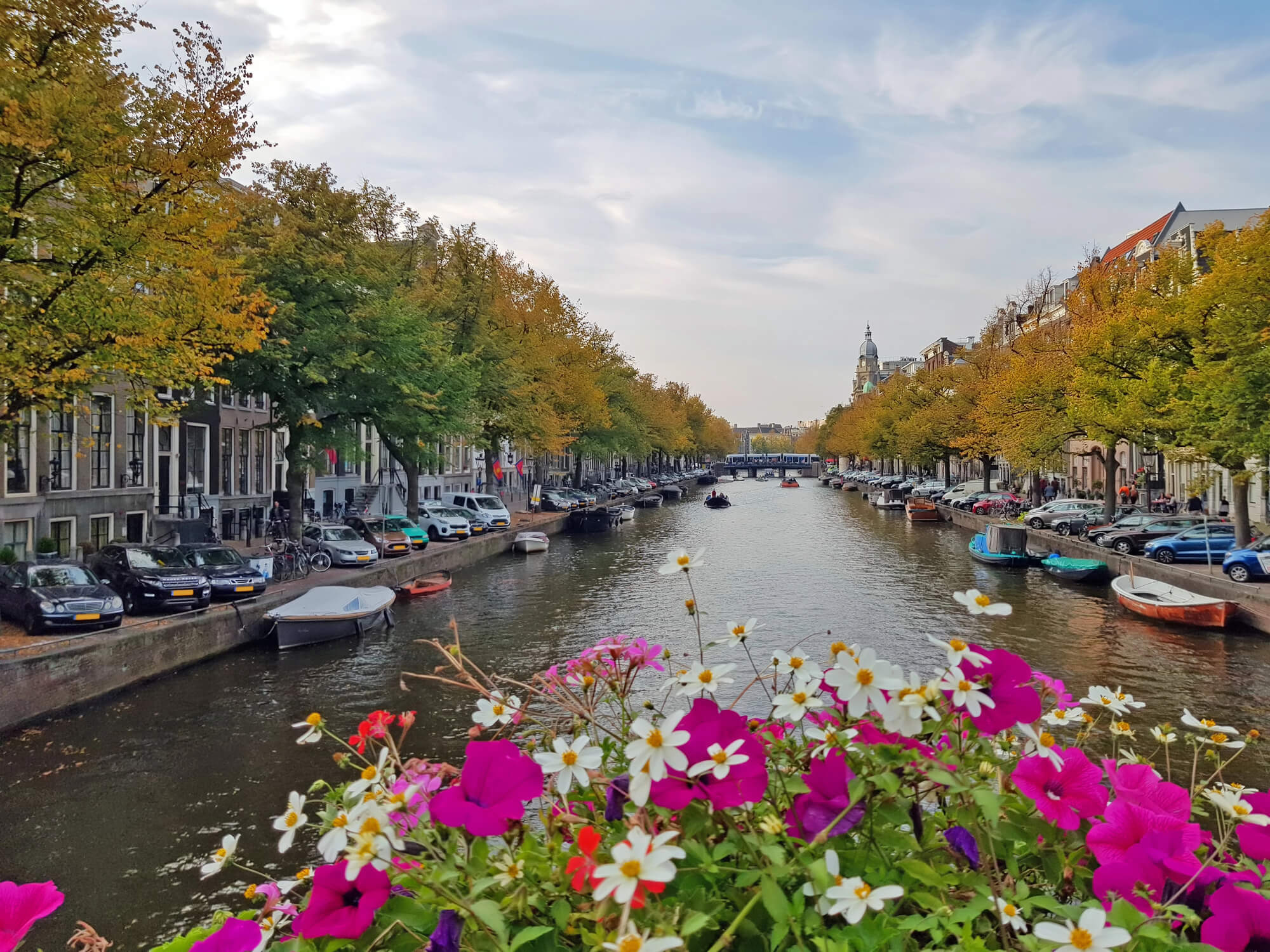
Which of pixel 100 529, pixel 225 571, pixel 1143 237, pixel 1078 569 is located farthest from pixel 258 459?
pixel 1143 237

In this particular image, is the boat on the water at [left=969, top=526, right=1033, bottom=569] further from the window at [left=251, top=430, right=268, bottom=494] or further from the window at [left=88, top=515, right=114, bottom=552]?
the window at [left=88, top=515, right=114, bottom=552]

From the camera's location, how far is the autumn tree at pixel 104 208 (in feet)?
51.8

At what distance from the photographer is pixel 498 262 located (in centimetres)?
5112

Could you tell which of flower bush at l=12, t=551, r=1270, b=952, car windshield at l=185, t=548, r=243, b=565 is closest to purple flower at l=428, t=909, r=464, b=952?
flower bush at l=12, t=551, r=1270, b=952

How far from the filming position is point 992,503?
59188 millimetres

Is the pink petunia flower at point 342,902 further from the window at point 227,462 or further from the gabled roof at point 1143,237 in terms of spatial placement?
the gabled roof at point 1143,237

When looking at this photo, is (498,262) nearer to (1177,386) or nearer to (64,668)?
(1177,386)

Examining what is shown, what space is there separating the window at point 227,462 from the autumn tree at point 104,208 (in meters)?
23.1

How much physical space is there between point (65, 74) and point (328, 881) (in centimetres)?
1943

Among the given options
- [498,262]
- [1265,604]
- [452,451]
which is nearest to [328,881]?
[1265,604]

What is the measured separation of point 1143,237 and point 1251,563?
51.1 meters

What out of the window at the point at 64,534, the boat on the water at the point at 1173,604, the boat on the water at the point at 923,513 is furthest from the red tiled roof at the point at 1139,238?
the window at the point at 64,534

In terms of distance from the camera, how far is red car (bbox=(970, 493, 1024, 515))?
5656cm

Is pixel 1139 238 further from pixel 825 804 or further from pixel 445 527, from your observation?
pixel 825 804
